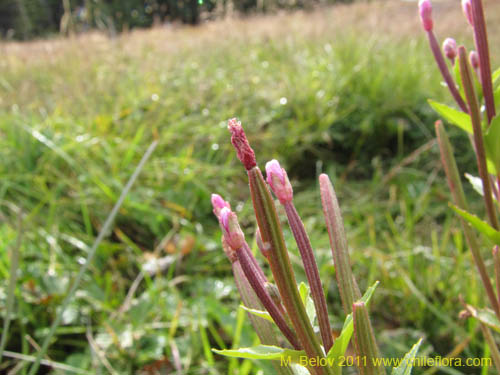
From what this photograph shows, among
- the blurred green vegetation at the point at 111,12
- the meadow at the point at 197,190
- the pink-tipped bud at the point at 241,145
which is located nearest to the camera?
the pink-tipped bud at the point at 241,145

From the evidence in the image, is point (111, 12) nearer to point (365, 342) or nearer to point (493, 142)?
point (493, 142)

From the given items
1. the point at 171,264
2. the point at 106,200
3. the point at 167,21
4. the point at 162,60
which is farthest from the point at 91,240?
Answer: the point at 167,21

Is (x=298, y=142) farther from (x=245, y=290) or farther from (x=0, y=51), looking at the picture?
(x=0, y=51)

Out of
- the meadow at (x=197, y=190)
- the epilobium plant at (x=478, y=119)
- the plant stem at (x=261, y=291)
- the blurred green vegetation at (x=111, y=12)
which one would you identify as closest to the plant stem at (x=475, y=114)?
the epilobium plant at (x=478, y=119)

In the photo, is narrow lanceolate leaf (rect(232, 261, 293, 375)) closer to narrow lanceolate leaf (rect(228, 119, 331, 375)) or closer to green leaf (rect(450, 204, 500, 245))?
narrow lanceolate leaf (rect(228, 119, 331, 375))

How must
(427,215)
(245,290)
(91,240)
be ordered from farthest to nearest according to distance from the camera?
(427,215), (91,240), (245,290)

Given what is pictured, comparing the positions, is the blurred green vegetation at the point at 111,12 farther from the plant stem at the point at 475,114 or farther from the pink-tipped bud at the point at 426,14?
the plant stem at the point at 475,114

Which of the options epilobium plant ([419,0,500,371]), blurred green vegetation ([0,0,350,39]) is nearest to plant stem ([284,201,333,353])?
epilobium plant ([419,0,500,371])
